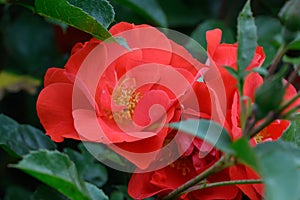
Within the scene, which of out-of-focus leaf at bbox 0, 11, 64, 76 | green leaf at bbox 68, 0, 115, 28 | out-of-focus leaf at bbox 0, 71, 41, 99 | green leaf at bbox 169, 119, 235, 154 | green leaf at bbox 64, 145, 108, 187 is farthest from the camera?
out-of-focus leaf at bbox 0, 11, 64, 76

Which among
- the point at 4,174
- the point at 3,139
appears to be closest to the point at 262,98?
the point at 3,139

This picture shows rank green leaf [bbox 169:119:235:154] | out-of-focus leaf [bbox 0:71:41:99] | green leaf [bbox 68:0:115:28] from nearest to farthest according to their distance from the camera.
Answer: green leaf [bbox 169:119:235:154]
green leaf [bbox 68:0:115:28]
out-of-focus leaf [bbox 0:71:41:99]

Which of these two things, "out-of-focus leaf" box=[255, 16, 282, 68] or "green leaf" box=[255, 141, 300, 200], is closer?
"green leaf" box=[255, 141, 300, 200]

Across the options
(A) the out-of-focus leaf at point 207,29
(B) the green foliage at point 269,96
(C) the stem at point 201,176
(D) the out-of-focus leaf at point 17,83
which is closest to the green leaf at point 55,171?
(C) the stem at point 201,176

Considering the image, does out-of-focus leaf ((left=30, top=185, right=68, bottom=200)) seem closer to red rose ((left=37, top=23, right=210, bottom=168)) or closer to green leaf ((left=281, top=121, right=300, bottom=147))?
red rose ((left=37, top=23, right=210, bottom=168))

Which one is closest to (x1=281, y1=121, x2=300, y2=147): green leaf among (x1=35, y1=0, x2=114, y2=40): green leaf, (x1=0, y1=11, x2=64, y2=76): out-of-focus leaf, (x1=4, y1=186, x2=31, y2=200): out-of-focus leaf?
(x1=35, y1=0, x2=114, y2=40): green leaf

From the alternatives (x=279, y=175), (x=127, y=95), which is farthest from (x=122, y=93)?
(x=279, y=175)
